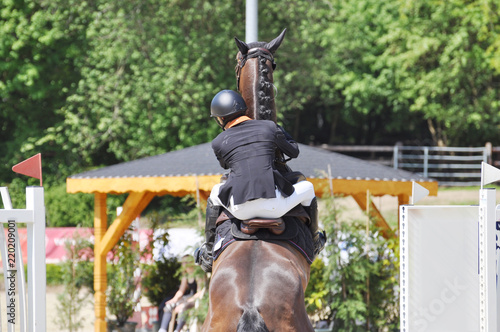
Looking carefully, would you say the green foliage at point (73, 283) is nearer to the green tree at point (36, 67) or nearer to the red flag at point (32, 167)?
the red flag at point (32, 167)

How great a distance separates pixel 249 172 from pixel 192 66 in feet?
50.8

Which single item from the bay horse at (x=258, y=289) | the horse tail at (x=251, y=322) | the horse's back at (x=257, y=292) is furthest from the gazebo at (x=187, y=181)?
the horse tail at (x=251, y=322)

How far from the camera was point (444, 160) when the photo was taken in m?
24.6

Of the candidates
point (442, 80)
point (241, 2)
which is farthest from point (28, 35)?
point (442, 80)

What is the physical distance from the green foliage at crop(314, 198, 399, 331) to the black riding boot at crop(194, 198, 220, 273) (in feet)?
12.8

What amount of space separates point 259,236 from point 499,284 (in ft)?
6.42

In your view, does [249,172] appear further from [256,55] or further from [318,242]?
[256,55]

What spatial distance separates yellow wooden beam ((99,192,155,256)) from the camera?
9250mm

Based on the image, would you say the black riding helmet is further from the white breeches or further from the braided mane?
the white breeches

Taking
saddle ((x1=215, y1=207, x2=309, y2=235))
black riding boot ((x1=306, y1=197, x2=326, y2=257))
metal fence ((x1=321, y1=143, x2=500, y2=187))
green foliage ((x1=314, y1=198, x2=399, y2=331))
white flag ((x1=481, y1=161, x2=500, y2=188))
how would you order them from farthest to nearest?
metal fence ((x1=321, y1=143, x2=500, y2=187)) → green foliage ((x1=314, y1=198, x2=399, y2=331)) → white flag ((x1=481, y1=161, x2=500, y2=188)) → black riding boot ((x1=306, y1=197, x2=326, y2=257)) → saddle ((x1=215, y1=207, x2=309, y2=235))

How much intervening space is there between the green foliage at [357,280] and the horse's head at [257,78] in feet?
12.4

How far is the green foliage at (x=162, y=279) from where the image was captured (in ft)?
33.3

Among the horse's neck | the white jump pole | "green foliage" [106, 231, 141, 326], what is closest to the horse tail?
the white jump pole

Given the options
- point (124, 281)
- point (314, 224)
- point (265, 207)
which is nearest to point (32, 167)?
point (265, 207)
